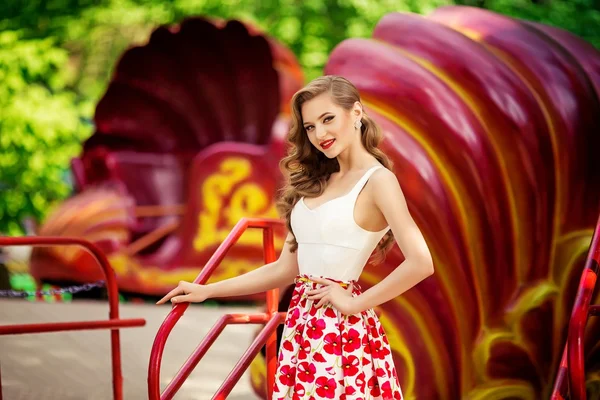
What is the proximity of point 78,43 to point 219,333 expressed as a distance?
15606 millimetres

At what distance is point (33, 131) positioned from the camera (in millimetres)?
12773

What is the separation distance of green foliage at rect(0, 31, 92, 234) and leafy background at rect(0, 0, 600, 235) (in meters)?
0.01

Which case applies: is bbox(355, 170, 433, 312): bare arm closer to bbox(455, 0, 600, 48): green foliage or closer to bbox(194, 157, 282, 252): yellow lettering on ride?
bbox(194, 157, 282, 252): yellow lettering on ride

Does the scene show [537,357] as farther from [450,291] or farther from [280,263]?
[280,263]

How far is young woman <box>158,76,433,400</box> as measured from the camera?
2.26 m

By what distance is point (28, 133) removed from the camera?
12.8 metres

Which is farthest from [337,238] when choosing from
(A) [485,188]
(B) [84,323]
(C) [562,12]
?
(C) [562,12]

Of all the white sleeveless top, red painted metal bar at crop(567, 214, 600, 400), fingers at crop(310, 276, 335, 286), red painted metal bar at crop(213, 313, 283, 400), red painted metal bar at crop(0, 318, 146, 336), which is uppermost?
the white sleeveless top

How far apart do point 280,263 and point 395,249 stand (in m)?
1.68

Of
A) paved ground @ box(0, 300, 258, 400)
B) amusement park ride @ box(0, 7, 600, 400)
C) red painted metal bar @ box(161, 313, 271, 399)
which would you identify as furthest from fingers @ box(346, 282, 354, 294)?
paved ground @ box(0, 300, 258, 400)

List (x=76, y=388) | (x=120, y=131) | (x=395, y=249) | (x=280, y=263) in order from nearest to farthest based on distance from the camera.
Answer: (x=280, y=263) → (x=395, y=249) → (x=76, y=388) → (x=120, y=131)

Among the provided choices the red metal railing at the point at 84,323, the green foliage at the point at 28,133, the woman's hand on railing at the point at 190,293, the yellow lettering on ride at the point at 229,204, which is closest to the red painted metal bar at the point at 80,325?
the red metal railing at the point at 84,323

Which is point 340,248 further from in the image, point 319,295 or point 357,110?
point 357,110

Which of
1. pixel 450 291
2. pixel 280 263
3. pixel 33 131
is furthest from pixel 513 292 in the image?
pixel 33 131
